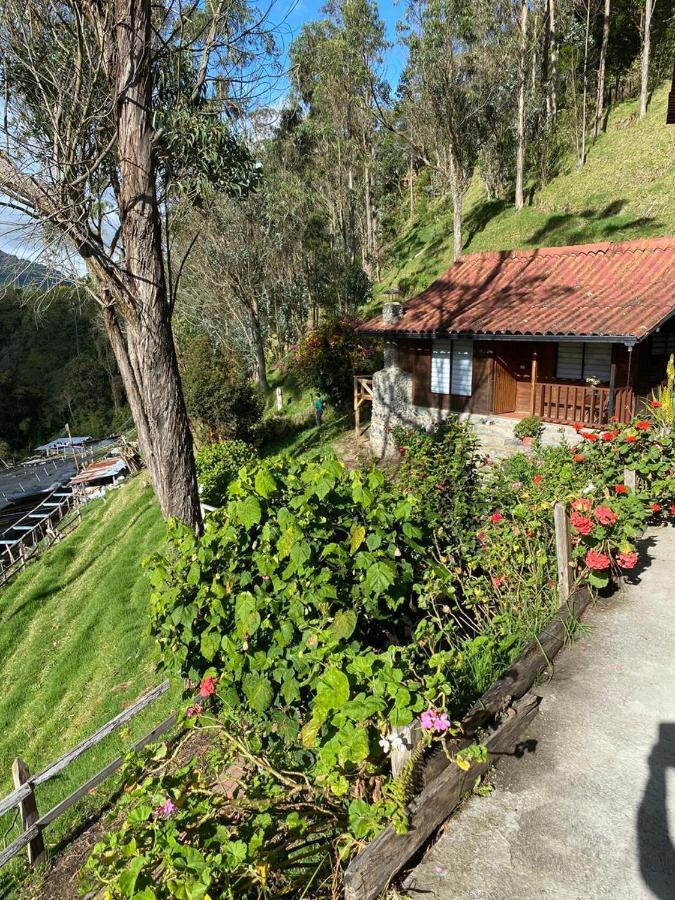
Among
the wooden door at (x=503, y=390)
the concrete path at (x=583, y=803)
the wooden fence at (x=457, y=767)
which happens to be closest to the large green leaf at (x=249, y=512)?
the wooden fence at (x=457, y=767)

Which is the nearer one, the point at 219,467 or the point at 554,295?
the point at 554,295

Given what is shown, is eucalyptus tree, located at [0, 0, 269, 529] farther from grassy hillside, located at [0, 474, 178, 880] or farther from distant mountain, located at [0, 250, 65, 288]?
grassy hillside, located at [0, 474, 178, 880]

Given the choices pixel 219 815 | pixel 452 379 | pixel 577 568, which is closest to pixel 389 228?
pixel 452 379

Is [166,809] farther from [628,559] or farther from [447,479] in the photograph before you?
[447,479]

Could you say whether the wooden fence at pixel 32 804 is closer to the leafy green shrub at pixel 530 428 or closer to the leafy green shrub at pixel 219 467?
the leafy green shrub at pixel 219 467

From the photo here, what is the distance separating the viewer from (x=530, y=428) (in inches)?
477

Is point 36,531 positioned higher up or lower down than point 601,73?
lower down

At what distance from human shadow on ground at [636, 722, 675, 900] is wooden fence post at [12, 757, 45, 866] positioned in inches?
181

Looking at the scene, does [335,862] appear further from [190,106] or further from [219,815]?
[190,106]

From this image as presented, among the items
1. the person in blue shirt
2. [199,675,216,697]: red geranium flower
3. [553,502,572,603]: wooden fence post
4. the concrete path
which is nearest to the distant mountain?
[199,675,216,697]: red geranium flower

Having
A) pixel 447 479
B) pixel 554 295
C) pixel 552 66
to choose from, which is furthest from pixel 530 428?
pixel 552 66

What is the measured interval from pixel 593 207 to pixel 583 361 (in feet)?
50.5

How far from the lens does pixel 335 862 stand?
95.0 inches

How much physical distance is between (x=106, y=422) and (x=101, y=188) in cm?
5724
